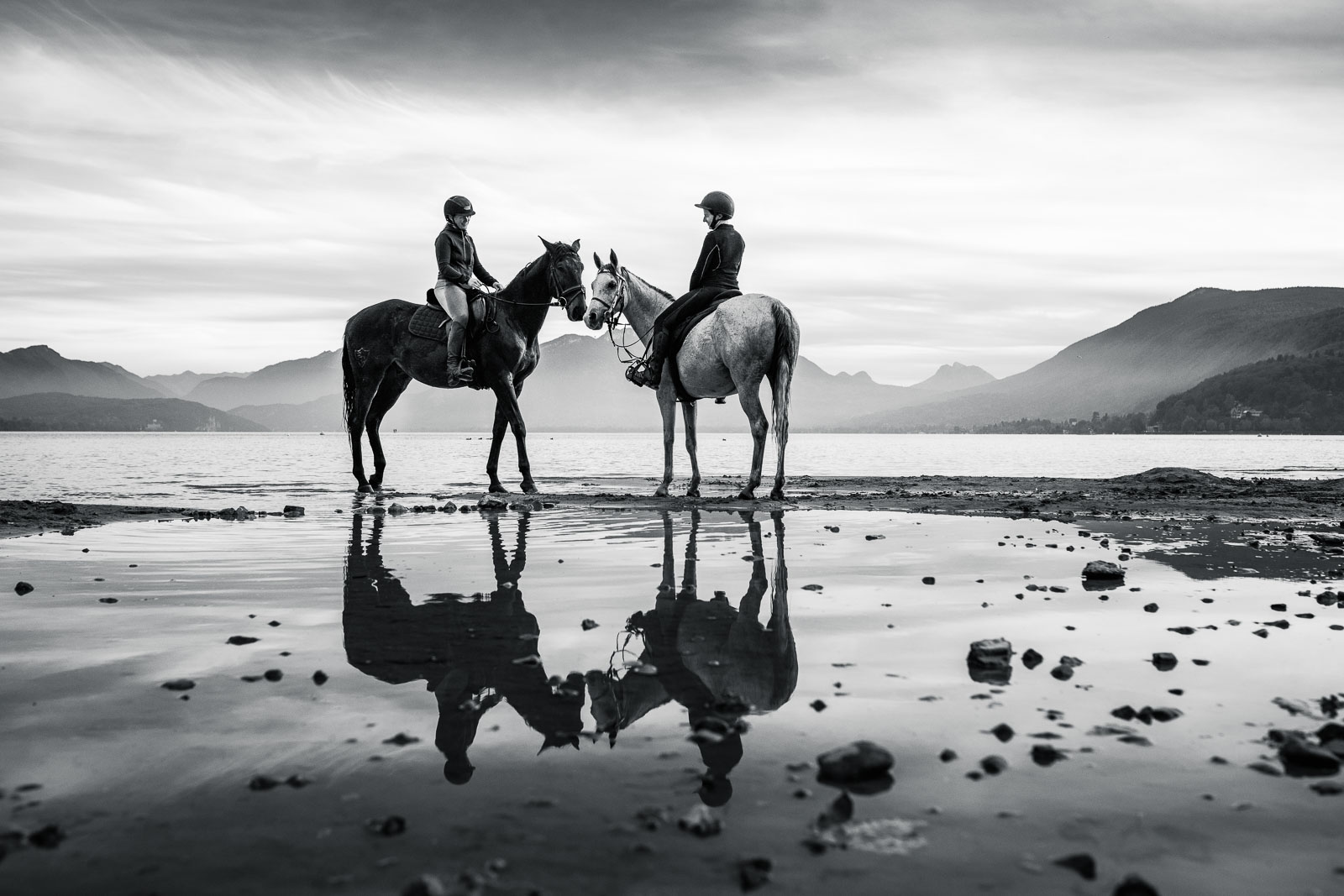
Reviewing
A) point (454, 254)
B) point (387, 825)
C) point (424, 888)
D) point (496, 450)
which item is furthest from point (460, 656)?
point (496, 450)

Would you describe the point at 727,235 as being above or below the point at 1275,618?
above

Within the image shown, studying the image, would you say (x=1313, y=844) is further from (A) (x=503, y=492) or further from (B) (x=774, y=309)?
(A) (x=503, y=492)

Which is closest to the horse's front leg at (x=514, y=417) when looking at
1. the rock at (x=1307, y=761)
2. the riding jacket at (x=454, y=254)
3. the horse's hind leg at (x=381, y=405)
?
the riding jacket at (x=454, y=254)

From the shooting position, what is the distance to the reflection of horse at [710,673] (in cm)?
414

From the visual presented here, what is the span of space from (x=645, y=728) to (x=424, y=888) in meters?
1.67

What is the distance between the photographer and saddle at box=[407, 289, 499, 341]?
1891 cm

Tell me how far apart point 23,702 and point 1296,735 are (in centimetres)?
606

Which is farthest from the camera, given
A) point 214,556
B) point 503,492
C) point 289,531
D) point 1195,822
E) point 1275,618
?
point 503,492

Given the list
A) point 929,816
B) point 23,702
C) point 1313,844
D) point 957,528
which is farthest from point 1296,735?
point 957,528

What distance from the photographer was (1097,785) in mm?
3510

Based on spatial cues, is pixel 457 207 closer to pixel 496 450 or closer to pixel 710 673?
pixel 496 450

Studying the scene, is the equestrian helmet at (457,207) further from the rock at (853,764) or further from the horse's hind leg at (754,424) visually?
the rock at (853,764)

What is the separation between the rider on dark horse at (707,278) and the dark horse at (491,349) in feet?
5.68

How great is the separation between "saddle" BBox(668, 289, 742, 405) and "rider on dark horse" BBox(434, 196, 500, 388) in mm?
4361
